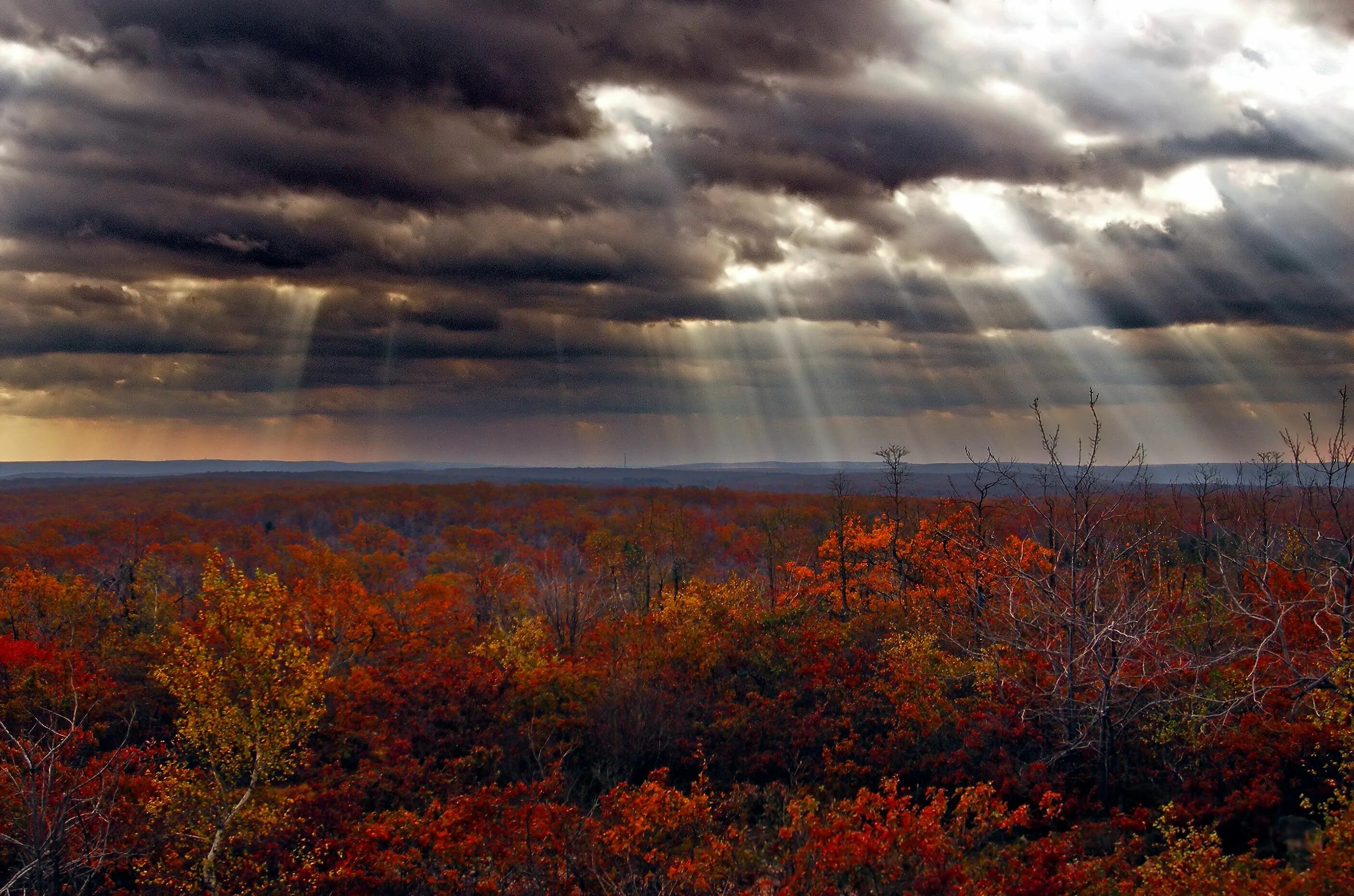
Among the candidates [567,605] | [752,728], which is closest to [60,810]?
[752,728]

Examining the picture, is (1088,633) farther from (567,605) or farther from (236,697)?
(567,605)

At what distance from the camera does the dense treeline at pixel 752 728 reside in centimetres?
2391

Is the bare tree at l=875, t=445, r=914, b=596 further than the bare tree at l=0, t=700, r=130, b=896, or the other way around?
the bare tree at l=875, t=445, r=914, b=596

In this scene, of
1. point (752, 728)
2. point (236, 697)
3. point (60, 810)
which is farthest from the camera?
point (752, 728)

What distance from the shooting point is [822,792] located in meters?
34.2

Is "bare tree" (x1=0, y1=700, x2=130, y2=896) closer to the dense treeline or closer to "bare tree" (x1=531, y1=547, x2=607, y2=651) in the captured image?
the dense treeline

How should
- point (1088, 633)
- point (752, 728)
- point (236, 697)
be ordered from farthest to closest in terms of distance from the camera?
point (752, 728)
point (236, 697)
point (1088, 633)

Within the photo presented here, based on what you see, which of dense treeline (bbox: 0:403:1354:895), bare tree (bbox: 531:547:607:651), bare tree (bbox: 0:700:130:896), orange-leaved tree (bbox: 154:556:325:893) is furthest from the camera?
bare tree (bbox: 531:547:607:651)

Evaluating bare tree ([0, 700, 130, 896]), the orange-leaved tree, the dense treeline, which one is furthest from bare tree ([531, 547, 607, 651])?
bare tree ([0, 700, 130, 896])

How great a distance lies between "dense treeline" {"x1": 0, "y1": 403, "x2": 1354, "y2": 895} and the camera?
2391 centimetres

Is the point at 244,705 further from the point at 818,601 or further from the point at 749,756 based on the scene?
the point at 818,601

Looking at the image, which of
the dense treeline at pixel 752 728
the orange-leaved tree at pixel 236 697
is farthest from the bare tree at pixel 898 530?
the orange-leaved tree at pixel 236 697

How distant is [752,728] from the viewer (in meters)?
38.2

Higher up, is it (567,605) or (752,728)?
(567,605)
